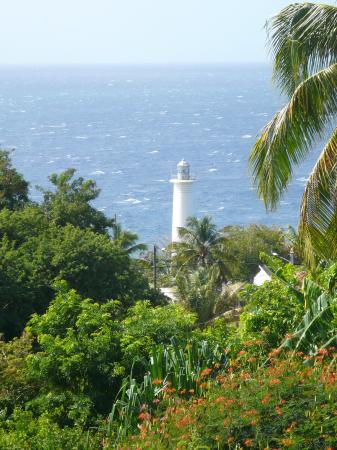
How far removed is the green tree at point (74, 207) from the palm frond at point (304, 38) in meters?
18.6

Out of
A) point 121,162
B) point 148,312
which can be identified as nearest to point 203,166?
point 121,162

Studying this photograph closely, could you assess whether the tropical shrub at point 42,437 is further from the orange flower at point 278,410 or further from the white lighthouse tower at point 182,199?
the white lighthouse tower at point 182,199

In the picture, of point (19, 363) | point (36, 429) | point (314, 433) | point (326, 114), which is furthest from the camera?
point (19, 363)

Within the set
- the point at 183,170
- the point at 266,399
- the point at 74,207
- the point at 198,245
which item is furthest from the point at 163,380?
the point at 183,170

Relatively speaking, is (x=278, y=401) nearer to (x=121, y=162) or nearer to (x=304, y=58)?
(x=304, y=58)

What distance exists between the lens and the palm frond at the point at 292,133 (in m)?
10.5

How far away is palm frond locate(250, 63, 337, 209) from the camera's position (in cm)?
1050

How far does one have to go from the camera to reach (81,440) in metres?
9.40

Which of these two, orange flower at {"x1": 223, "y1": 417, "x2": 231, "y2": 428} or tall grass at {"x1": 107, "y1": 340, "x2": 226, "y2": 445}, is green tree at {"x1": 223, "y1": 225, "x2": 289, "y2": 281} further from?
orange flower at {"x1": 223, "y1": 417, "x2": 231, "y2": 428}

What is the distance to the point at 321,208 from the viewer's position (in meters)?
10.6

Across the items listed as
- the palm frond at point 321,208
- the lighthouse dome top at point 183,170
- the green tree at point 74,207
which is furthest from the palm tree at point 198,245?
the palm frond at point 321,208

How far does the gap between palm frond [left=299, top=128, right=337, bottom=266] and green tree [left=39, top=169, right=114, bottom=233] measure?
19.2 metres

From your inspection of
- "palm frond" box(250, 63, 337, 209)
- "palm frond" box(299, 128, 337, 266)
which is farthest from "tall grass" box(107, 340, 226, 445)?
"palm frond" box(250, 63, 337, 209)

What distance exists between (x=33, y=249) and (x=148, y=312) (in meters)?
12.2
